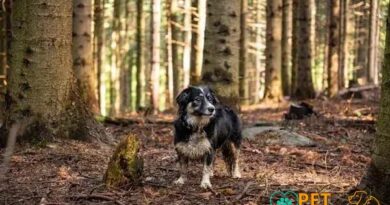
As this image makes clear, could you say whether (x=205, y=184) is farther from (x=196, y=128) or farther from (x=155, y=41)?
(x=155, y=41)

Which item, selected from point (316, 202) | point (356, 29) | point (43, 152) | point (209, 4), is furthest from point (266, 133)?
point (356, 29)

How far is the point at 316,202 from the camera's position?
550 centimetres

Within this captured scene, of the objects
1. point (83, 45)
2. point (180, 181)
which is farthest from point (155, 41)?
point (180, 181)

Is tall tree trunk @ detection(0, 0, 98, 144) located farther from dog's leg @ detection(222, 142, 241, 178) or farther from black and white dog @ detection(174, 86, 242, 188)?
dog's leg @ detection(222, 142, 241, 178)

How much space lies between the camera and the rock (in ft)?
33.7

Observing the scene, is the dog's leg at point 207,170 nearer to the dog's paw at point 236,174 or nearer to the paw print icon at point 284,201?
the dog's paw at point 236,174

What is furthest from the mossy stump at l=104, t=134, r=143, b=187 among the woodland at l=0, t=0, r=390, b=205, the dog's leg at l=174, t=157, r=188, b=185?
the dog's leg at l=174, t=157, r=188, b=185

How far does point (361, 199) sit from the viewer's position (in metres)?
5.25

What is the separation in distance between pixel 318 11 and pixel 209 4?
29233 mm

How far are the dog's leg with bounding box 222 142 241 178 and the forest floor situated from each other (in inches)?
6.4

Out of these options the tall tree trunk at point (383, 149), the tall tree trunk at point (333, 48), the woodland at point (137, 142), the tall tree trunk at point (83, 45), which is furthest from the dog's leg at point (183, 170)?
the tall tree trunk at point (333, 48)

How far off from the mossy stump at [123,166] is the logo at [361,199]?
2.40m

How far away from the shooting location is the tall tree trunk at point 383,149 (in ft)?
16.6

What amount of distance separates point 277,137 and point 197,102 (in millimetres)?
4212
